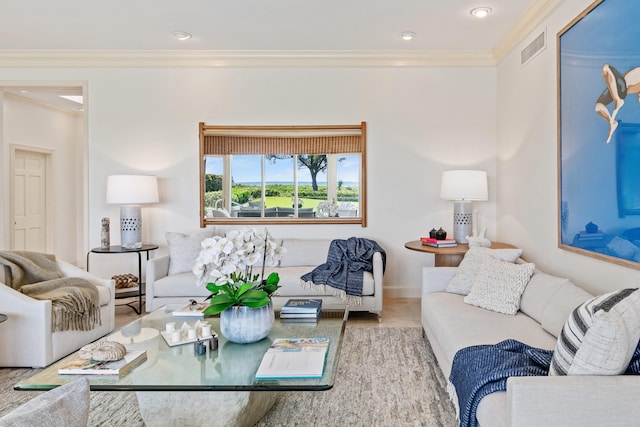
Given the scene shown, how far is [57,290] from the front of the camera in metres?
3.15

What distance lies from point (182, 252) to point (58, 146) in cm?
403

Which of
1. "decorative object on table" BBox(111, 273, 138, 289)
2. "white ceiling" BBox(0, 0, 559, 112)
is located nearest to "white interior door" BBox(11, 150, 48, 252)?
"white ceiling" BBox(0, 0, 559, 112)

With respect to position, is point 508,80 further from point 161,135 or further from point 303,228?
point 161,135

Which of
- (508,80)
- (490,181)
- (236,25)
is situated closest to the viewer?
(236,25)

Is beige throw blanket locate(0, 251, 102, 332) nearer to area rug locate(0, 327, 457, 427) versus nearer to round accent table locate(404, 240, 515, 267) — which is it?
area rug locate(0, 327, 457, 427)

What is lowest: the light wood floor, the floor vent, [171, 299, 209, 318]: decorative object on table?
the light wood floor

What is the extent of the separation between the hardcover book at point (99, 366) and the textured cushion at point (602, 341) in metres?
1.67

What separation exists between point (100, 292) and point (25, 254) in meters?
0.66

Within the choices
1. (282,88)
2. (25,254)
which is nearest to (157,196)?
(25,254)

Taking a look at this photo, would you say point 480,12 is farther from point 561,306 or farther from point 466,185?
point 561,306

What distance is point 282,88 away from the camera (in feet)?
15.6

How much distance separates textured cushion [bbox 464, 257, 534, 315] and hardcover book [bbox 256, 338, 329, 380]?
128 cm

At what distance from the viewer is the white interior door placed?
610 centimetres

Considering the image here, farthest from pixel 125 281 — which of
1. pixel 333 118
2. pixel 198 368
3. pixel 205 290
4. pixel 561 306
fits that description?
pixel 561 306
